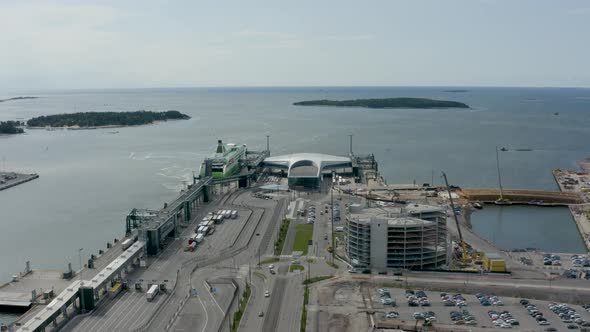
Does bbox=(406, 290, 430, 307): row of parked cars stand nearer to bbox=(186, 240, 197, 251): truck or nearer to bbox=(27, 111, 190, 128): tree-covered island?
bbox=(186, 240, 197, 251): truck

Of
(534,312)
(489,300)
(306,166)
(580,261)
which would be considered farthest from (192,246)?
(306,166)

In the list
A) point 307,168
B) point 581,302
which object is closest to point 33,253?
point 307,168

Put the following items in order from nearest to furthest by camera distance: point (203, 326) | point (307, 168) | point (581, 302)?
point (203, 326)
point (581, 302)
point (307, 168)

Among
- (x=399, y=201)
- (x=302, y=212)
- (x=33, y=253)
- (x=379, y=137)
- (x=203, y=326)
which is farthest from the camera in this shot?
(x=379, y=137)

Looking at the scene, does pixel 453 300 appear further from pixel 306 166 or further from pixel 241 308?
pixel 306 166

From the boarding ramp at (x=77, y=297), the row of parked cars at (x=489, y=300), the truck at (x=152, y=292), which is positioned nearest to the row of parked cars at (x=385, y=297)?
the row of parked cars at (x=489, y=300)

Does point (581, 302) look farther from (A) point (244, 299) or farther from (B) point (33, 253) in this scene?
(B) point (33, 253)

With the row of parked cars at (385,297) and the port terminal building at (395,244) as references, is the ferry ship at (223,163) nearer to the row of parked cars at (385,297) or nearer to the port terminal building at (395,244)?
the port terminal building at (395,244)

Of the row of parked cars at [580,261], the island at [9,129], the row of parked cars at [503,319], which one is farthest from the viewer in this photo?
the island at [9,129]
